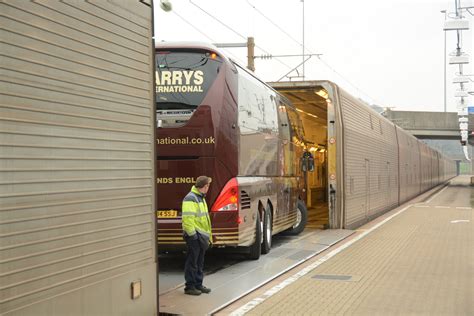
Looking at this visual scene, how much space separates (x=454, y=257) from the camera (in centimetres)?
1199

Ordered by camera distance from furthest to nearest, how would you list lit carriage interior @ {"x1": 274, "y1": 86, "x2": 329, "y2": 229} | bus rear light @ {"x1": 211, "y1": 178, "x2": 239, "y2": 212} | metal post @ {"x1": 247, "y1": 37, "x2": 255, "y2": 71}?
metal post @ {"x1": 247, "y1": 37, "x2": 255, "y2": 71} → lit carriage interior @ {"x1": 274, "y1": 86, "x2": 329, "y2": 229} → bus rear light @ {"x1": 211, "y1": 178, "x2": 239, "y2": 212}

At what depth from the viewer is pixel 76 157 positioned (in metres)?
5.06

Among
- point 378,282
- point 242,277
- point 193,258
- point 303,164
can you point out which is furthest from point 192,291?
point 303,164

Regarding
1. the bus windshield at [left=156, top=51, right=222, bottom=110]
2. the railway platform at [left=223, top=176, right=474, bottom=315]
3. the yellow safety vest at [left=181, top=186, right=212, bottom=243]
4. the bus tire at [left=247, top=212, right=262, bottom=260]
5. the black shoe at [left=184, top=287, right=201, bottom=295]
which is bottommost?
the railway platform at [left=223, top=176, right=474, bottom=315]

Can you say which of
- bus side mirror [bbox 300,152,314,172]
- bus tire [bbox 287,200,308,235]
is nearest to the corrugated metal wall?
bus tire [bbox 287,200,308,235]

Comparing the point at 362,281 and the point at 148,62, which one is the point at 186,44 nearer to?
the point at 148,62

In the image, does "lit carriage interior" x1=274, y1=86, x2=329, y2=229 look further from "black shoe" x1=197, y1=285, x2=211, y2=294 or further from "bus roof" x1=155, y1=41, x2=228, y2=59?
"black shoe" x1=197, y1=285, x2=211, y2=294

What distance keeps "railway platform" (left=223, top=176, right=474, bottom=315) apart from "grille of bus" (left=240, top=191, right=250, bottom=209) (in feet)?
4.43

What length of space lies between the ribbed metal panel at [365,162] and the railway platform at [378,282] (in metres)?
2.30

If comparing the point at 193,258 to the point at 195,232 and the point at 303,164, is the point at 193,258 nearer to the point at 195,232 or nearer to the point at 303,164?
the point at 195,232

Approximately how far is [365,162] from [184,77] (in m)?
11.0

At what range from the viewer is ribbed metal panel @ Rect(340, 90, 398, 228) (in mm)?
17141

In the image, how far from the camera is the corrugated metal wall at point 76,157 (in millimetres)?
4301

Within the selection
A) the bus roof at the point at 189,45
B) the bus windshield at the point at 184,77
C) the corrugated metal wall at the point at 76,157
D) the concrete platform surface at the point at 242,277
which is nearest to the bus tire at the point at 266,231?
the concrete platform surface at the point at 242,277
